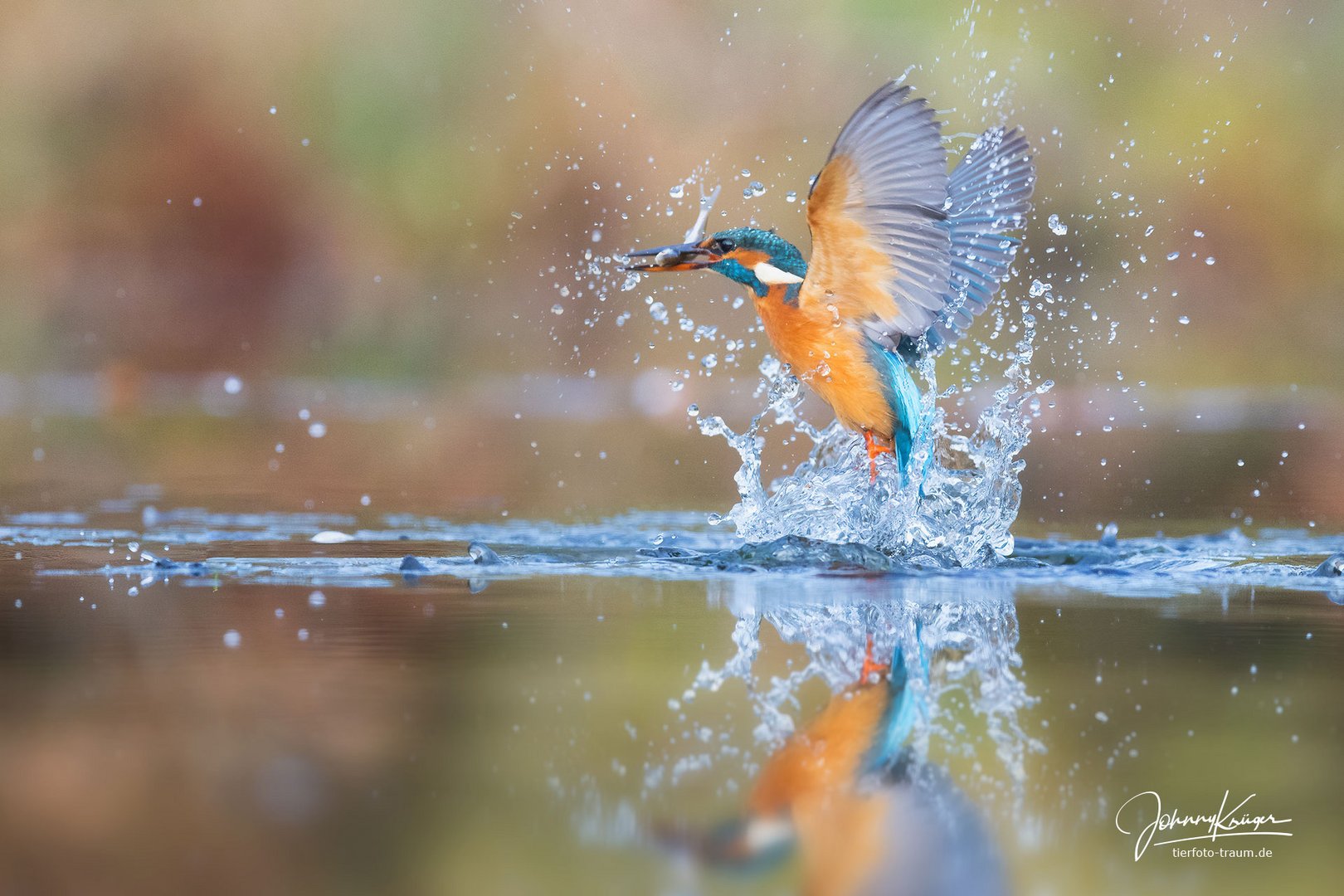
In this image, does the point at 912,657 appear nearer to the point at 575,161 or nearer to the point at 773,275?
the point at 773,275

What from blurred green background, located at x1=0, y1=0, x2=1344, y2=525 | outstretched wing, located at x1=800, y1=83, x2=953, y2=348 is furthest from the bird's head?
blurred green background, located at x1=0, y1=0, x2=1344, y2=525

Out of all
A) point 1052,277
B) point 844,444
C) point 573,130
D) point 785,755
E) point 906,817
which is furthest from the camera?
point 573,130

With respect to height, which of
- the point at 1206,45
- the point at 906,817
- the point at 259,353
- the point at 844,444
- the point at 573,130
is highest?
the point at 1206,45

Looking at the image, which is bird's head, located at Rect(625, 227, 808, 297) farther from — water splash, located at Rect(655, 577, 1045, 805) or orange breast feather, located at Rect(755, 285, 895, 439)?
water splash, located at Rect(655, 577, 1045, 805)

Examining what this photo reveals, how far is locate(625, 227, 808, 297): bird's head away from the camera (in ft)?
17.5

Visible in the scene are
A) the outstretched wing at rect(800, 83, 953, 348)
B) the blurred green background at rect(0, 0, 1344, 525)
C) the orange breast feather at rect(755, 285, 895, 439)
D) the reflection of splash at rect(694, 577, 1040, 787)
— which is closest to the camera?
the reflection of splash at rect(694, 577, 1040, 787)

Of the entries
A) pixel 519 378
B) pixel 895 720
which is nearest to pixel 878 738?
pixel 895 720

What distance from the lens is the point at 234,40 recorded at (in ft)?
58.1

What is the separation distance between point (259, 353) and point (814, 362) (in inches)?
374

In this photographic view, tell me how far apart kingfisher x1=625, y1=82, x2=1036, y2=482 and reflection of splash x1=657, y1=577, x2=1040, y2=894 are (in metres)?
1.12

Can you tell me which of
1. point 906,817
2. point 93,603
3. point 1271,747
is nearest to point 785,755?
point 906,817

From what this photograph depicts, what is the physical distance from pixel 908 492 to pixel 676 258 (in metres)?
0.95

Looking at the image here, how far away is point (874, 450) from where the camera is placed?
17.7 ft

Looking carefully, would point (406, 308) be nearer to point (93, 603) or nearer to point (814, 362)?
point (814, 362)
